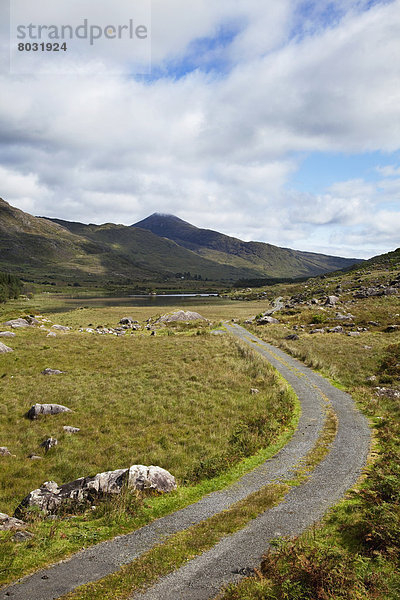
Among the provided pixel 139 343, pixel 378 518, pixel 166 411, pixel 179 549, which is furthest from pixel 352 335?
pixel 179 549

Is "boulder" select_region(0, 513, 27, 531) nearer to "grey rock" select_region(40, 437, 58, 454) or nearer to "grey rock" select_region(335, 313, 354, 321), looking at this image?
"grey rock" select_region(40, 437, 58, 454)

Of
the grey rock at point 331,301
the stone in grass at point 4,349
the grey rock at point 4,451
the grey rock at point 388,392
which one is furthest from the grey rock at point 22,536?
the grey rock at point 331,301

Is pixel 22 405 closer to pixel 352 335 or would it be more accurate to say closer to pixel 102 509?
pixel 102 509

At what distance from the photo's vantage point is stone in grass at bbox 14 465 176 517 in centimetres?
1239

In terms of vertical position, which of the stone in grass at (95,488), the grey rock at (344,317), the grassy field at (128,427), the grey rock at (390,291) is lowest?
the grassy field at (128,427)

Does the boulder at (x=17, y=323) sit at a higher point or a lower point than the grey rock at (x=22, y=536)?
higher

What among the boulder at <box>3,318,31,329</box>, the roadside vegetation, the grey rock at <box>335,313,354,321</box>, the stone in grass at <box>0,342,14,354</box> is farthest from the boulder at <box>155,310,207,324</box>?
the roadside vegetation

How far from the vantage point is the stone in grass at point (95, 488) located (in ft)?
40.7

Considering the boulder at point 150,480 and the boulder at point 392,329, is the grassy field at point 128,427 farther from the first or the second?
the boulder at point 392,329

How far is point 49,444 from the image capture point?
1789 cm

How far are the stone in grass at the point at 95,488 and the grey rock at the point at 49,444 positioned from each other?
4816 mm

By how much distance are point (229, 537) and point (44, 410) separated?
1710cm

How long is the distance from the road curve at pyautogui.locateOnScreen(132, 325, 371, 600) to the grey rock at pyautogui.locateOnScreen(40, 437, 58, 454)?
11.8 m

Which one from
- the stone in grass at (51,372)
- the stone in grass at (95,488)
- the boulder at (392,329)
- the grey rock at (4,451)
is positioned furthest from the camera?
the boulder at (392,329)
